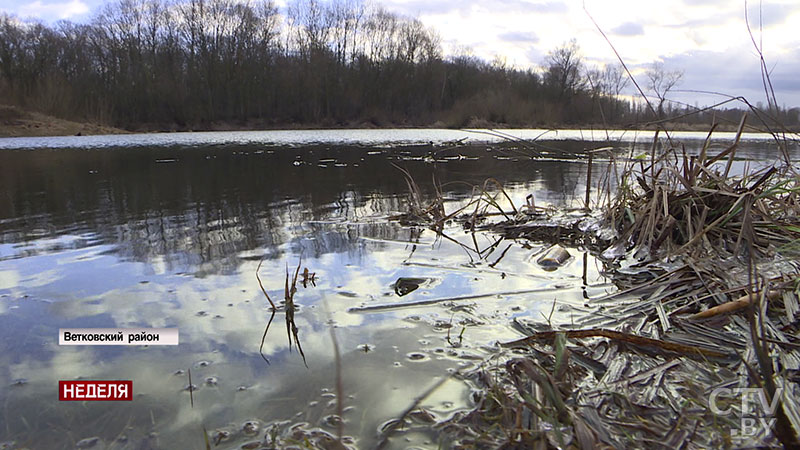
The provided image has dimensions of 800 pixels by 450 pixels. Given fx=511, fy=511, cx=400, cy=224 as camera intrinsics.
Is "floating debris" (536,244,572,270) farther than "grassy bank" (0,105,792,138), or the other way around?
"grassy bank" (0,105,792,138)

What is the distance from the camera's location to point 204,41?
53.4 metres

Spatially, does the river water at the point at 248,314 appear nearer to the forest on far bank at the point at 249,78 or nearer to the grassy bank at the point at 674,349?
the grassy bank at the point at 674,349

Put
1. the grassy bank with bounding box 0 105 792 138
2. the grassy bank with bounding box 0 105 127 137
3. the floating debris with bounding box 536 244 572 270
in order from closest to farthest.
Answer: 1. the floating debris with bounding box 536 244 572 270
2. the grassy bank with bounding box 0 105 127 137
3. the grassy bank with bounding box 0 105 792 138

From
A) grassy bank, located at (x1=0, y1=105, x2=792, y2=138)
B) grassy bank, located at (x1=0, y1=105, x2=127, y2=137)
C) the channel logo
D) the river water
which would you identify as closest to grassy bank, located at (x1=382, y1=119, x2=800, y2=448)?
the river water

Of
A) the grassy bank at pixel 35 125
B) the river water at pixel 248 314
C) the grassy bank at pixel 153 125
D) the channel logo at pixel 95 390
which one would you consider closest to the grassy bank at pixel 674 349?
the river water at pixel 248 314

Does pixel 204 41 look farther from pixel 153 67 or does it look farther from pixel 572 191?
pixel 572 191

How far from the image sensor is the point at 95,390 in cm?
201

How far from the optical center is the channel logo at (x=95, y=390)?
1.96 metres

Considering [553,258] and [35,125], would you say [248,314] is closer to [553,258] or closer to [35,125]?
[553,258]

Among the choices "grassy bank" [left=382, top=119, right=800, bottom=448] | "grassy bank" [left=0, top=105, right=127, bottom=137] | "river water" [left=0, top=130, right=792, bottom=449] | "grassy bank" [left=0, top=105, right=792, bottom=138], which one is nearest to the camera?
"grassy bank" [left=382, top=119, right=800, bottom=448]

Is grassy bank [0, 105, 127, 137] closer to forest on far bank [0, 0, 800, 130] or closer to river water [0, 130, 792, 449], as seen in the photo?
forest on far bank [0, 0, 800, 130]

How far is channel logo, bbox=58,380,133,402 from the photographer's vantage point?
1.96 meters

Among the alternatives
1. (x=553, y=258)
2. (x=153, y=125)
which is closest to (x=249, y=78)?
(x=153, y=125)

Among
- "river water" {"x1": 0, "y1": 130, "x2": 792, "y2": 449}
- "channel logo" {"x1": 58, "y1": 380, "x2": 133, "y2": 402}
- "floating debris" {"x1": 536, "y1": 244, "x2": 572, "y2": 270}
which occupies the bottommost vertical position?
"channel logo" {"x1": 58, "y1": 380, "x2": 133, "y2": 402}
